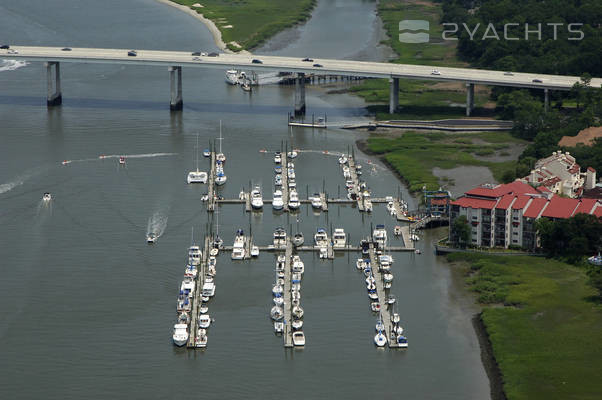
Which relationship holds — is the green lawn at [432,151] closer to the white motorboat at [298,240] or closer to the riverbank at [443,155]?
the riverbank at [443,155]

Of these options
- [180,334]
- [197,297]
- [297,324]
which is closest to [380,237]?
[197,297]

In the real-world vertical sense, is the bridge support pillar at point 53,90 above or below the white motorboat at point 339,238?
above

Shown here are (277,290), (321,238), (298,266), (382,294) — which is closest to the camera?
(277,290)

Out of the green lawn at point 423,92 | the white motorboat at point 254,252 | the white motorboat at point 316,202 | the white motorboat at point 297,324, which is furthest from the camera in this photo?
the green lawn at point 423,92

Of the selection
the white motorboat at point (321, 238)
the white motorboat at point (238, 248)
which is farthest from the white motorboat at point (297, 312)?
the white motorboat at point (321, 238)

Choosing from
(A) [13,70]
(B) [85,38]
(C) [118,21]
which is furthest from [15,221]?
(C) [118,21]

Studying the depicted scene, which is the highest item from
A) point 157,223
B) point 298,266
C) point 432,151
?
point 432,151

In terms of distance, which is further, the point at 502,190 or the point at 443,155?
the point at 443,155

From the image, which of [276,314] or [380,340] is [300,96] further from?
[380,340]
